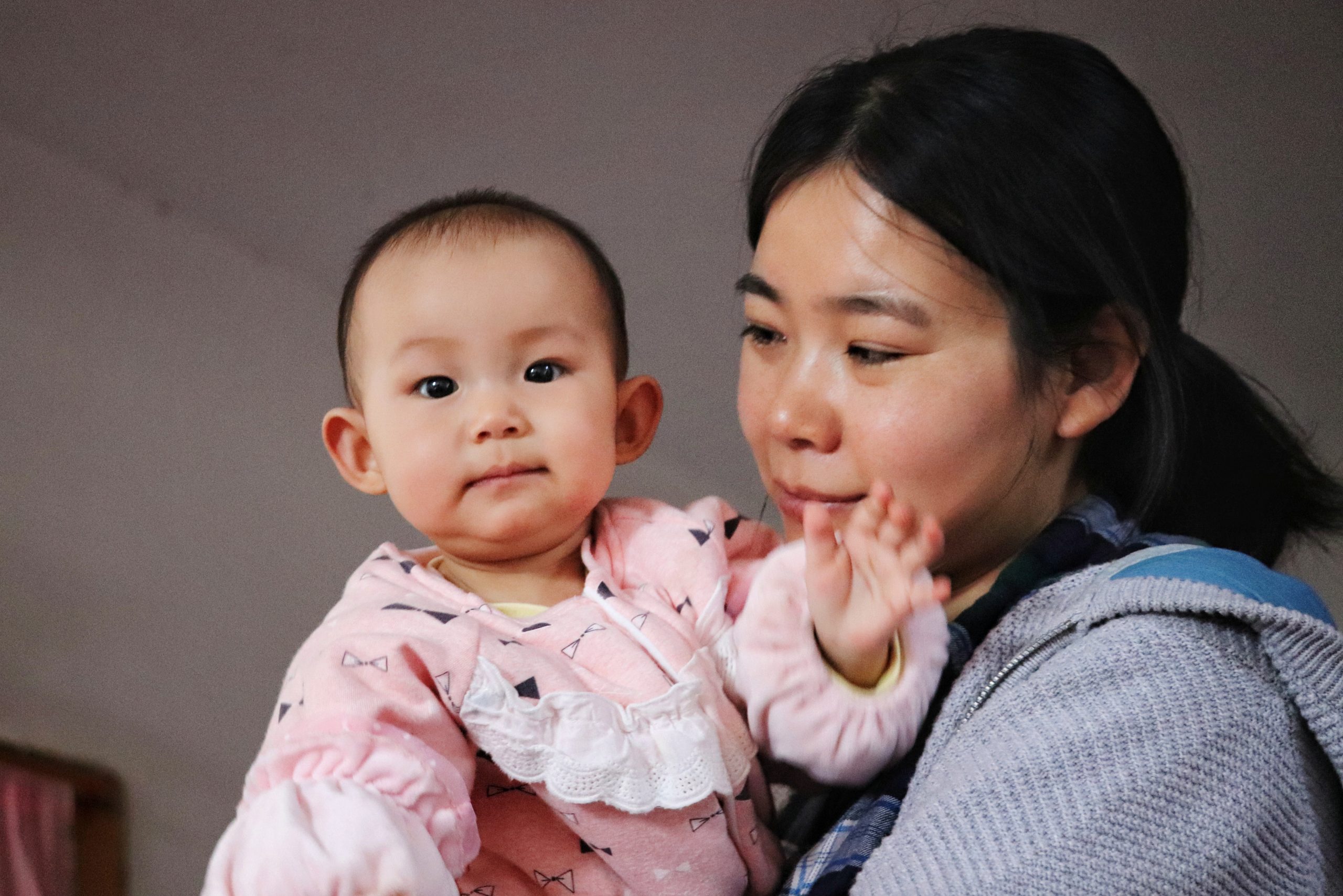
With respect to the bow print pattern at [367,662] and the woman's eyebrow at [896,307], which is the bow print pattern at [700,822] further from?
the woman's eyebrow at [896,307]

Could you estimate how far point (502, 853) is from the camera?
3.63ft

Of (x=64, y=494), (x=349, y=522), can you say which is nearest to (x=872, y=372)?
(x=349, y=522)

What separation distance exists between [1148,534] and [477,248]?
671 millimetres

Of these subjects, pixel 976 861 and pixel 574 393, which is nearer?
pixel 976 861

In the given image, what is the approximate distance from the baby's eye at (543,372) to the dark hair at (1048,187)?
285 mm

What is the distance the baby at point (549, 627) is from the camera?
40.1 inches

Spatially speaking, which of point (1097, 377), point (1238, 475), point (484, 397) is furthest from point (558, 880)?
point (1238, 475)

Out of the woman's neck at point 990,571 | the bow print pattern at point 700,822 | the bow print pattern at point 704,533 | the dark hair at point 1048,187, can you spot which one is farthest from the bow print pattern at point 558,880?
the dark hair at point 1048,187

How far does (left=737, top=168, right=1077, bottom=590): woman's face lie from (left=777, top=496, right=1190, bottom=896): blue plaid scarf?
0.26 ft

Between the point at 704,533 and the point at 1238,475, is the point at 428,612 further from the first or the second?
the point at 1238,475

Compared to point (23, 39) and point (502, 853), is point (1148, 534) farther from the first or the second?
point (23, 39)

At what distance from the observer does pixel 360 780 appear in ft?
2.99

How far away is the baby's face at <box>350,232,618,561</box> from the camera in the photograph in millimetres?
1180

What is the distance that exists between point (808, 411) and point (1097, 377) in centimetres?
31
